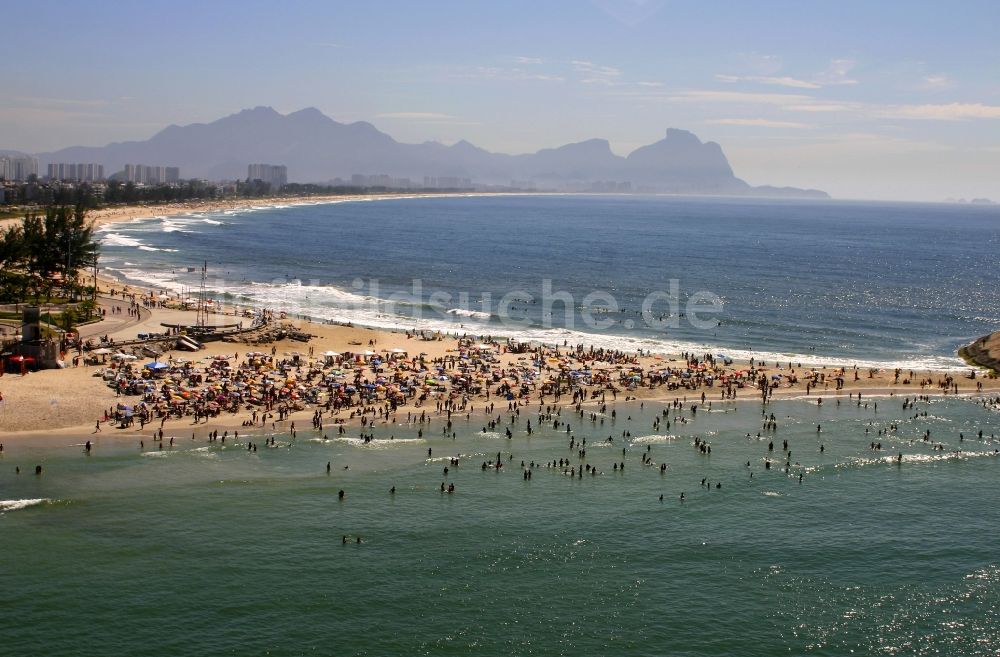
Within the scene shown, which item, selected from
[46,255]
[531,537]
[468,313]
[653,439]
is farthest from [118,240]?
[531,537]

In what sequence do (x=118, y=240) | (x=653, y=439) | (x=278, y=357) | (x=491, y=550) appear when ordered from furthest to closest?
(x=118, y=240) < (x=278, y=357) < (x=653, y=439) < (x=491, y=550)

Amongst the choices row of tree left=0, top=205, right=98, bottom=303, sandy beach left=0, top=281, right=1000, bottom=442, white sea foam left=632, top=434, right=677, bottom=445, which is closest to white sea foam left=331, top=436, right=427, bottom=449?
sandy beach left=0, top=281, right=1000, bottom=442

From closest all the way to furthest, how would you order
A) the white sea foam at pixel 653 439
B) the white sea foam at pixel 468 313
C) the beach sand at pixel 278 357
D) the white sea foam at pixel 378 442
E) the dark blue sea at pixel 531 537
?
1. the dark blue sea at pixel 531 537
2. the white sea foam at pixel 378 442
3. the beach sand at pixel 278 357
4. the white sea foam at pixel 653 439
5. the white sea foam at pixel 468 313

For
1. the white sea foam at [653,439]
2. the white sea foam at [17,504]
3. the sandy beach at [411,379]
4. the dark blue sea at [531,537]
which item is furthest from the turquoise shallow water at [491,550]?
the sandy beach at [411,379]

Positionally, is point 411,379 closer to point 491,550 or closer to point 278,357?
point 278,357

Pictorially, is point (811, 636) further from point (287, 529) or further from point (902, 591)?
point (287, 529)

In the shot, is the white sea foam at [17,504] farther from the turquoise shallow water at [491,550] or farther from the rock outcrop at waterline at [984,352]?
the rock outcrop at waterline at [984,352]
